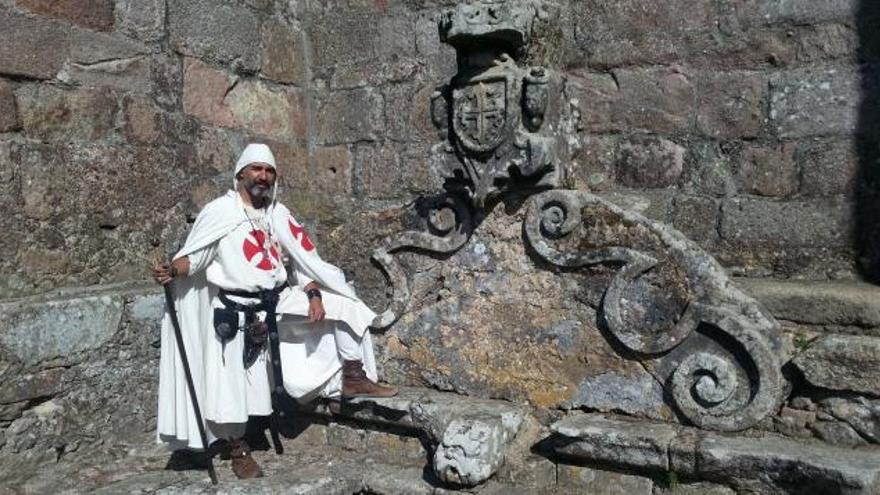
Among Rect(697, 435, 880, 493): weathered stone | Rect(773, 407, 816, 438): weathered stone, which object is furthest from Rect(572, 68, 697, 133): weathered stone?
Rect(697, 435, 880, 493): weathered stone

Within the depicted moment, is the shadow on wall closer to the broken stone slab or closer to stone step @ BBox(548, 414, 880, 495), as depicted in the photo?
Answer: stone step @ BBox(548, 414, 880, 495)

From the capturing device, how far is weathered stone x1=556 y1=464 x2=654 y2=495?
3070mm

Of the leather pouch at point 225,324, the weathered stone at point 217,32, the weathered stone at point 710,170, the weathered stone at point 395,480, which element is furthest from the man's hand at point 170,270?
the weathered stone at point 710,170

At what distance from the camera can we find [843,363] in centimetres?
284

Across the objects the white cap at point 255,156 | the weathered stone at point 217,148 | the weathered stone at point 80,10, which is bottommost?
the white cap at point 255,156

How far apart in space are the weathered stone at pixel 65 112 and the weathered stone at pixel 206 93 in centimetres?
48

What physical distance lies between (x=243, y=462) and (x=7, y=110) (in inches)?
73.7

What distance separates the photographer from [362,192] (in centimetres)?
509

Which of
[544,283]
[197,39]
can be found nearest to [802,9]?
[544,283]

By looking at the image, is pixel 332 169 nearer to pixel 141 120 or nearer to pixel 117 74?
pixel 141 120

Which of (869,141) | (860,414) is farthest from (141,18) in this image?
(860,414)

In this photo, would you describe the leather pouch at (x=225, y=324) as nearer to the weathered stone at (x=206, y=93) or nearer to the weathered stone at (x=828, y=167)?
the weathered stone at (x=206, y=93)

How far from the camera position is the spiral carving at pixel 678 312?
3.00m

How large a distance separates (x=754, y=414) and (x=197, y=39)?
133 inches
